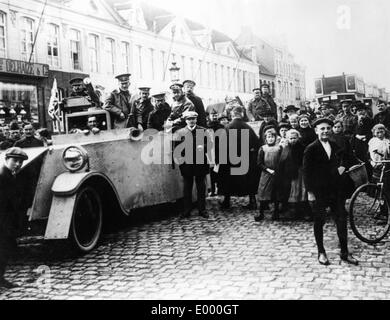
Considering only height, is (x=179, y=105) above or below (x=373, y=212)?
above

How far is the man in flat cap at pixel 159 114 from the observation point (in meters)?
7.74

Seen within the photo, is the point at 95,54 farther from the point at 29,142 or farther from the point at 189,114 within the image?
the point at 189,114

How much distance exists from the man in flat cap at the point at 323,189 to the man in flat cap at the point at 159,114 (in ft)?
10.6

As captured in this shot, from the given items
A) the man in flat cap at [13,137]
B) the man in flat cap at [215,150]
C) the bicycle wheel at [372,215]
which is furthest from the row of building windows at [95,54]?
the bicycle wheel at [372,215]

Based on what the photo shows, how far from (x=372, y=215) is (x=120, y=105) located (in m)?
3.99

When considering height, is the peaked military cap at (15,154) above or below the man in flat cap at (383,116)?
below

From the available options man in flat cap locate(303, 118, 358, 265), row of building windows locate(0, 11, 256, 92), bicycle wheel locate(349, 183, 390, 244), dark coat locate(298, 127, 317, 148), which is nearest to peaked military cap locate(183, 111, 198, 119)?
dark coat locate(298, 127, 317, 148)

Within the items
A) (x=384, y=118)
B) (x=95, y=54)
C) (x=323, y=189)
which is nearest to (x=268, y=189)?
(x=323, y=189)

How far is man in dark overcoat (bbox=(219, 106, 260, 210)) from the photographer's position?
26.3 feet

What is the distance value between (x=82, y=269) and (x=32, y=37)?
1578cm

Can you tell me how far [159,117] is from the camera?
7852 mm

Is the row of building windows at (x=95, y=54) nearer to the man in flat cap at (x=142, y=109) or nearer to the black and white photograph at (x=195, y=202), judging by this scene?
the man in flat cap at (x=142, y=109)
